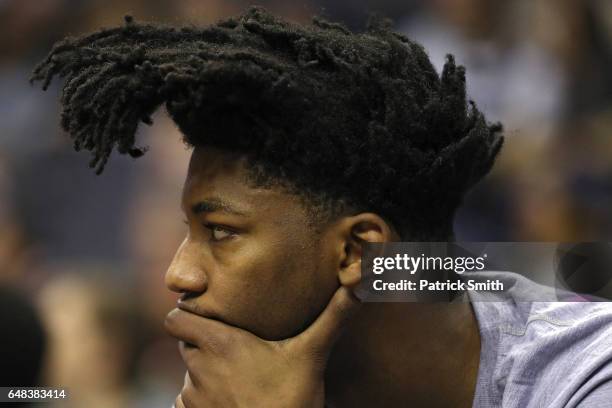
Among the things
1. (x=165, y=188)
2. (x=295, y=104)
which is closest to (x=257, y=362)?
(x=295, y=104)

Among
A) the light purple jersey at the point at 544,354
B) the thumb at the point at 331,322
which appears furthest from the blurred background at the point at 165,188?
the thumb at the point at 331,322

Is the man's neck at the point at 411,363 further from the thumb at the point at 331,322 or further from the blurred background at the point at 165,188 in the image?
the blurred background at the point at 165,188

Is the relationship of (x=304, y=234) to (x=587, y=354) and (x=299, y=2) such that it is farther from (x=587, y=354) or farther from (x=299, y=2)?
(x=299, y=2)

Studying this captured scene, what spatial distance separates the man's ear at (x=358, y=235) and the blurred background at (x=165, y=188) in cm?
155

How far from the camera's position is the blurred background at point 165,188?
3.40 m

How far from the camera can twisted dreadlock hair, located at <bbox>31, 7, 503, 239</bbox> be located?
186 cm

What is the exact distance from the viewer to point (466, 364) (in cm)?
212

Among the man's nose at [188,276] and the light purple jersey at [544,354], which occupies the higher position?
the man's nose at [188,276]

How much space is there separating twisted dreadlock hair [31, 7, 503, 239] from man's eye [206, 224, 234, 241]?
0.47ft

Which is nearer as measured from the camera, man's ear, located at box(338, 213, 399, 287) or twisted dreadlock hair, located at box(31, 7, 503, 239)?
twisted dreadlock hair, located at box(31, 7, 503, 239)

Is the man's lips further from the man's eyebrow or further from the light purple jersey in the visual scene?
the light purple jersey

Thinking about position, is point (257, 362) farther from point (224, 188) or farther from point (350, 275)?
point (224, 188)

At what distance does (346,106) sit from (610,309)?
80 cm

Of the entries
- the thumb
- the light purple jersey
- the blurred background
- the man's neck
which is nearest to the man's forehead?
the thumb
